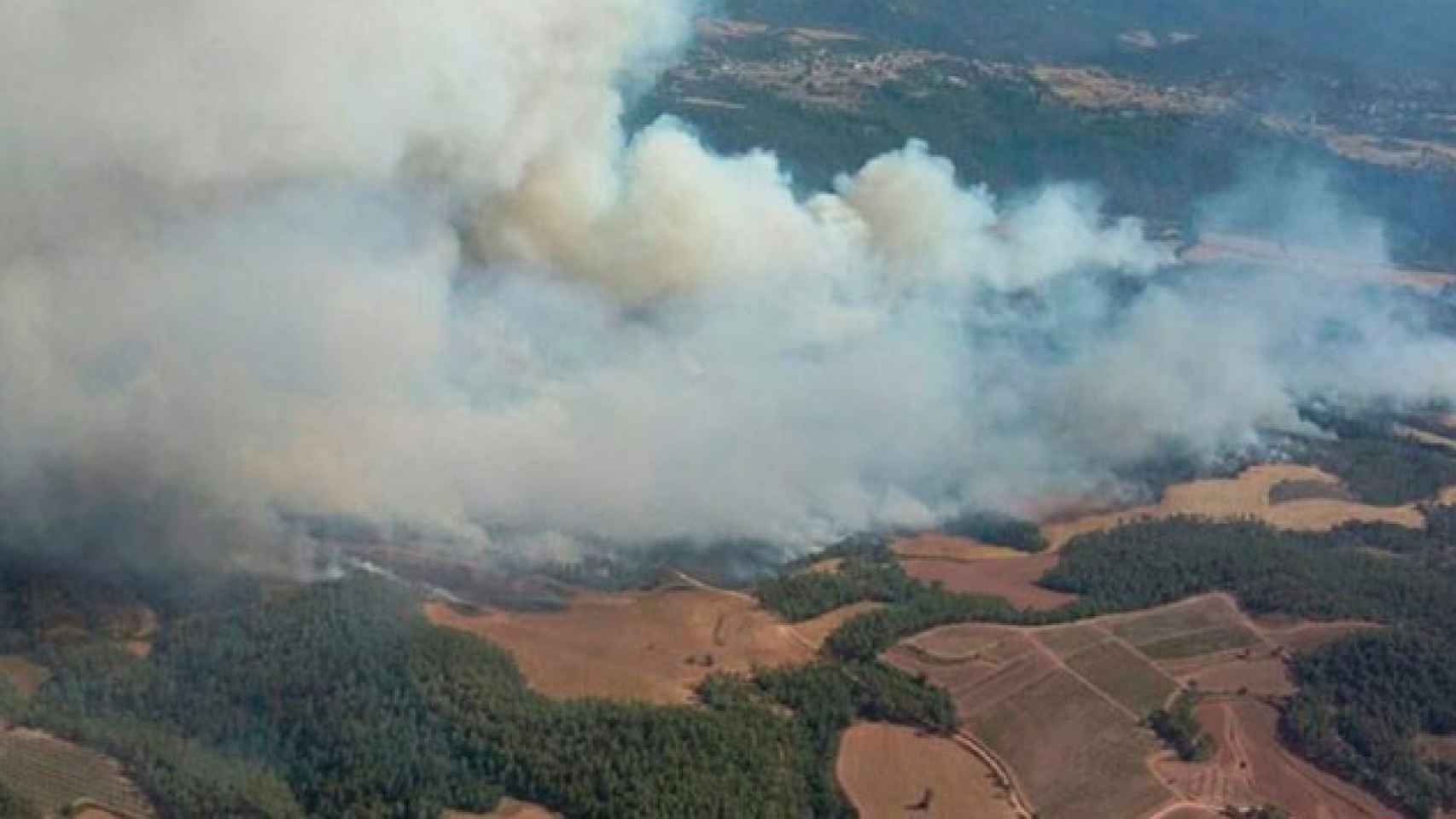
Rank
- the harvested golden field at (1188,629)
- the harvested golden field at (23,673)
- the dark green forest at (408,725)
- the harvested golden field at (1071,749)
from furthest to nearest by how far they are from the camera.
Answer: the harvested golden field at (1188,629) → the harvested golden field at (23,673) → the harvested golden field at (1071,749) → the dark green forest at (408,725)

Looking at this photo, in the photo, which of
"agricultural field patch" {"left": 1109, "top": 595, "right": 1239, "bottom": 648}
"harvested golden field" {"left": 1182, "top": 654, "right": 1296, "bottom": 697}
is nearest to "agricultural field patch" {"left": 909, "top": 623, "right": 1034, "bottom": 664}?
"agricultural field patch" {"left": 1109, "top": 595, "right": 1239, "bottom": 648}

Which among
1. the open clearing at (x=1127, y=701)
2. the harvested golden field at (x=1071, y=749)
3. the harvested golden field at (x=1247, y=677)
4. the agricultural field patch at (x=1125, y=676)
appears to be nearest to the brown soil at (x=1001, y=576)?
the open clearing at (x=1127, y=701)

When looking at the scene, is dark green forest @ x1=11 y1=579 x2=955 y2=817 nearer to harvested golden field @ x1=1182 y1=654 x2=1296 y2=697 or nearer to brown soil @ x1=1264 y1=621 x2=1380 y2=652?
harvested golden field @ x1=1182 y1=654 x2=1296 y2=697

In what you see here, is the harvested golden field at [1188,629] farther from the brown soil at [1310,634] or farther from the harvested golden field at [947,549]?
the harvested golden field at [947,549]

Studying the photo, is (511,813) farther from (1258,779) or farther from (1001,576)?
(1001,576)

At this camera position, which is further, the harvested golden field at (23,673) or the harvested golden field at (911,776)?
the harvested golden field at (23,673)

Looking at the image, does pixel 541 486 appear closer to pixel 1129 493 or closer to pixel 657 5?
pixel 657 5

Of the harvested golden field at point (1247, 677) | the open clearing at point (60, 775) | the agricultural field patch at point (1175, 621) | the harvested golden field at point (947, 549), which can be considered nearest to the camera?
the open clearing at point (60, 775)

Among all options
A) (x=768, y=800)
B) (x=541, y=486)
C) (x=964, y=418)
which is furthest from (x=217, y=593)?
(x=964, y=418)
